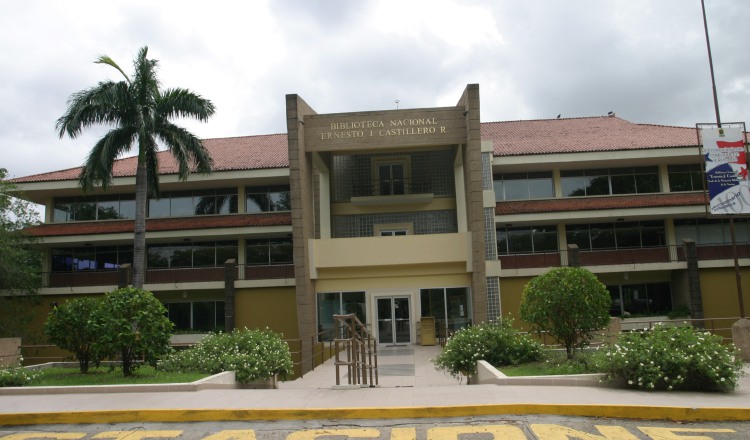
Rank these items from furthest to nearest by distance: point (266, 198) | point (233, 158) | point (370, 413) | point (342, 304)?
point (233, 158) → point (266, 198) → point (342, 304) → point (370, 413)

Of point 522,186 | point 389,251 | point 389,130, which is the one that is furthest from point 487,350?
point 522,186

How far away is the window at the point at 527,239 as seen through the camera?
1307 inches

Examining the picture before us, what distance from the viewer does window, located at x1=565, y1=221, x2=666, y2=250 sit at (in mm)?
33250

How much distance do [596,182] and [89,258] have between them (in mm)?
27873

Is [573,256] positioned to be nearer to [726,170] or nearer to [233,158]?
[726,170]

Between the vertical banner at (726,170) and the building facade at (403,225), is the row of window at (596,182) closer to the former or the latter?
the building facade at (403,225)

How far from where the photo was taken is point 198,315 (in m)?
33.9

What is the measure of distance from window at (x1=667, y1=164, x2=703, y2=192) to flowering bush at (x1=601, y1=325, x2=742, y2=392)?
24.0 m

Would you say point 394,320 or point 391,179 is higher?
point 391,179

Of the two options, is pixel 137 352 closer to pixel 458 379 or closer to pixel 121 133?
pixel 458 379

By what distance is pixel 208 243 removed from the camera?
3475cm

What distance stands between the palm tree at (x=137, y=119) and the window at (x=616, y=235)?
19.5 metres

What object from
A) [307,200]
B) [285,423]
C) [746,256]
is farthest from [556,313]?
[746,256]

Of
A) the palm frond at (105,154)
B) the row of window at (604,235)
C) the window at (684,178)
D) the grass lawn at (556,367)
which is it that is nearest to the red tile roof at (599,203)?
the window at (684,178)
